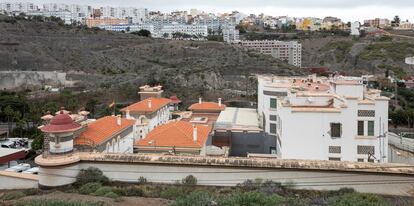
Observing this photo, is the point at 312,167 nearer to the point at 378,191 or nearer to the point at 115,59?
the point at 378,191

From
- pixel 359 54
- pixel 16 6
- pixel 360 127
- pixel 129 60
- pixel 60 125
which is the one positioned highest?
pixel 16 6

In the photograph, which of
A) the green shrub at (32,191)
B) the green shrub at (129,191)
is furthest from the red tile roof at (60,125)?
the green shrub at (129,191)

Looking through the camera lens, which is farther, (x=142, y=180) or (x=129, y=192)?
(x=142, y=180)

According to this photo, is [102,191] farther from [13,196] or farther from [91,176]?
[13,196]

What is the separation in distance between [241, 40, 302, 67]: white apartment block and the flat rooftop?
5576cm

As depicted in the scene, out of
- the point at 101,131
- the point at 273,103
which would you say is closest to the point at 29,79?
the point at 273,103

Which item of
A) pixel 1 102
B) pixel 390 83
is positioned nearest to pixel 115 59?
pixel 1 102

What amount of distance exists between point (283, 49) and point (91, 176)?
76.7m

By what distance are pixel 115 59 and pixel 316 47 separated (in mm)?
45768

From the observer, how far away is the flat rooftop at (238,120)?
22.0m

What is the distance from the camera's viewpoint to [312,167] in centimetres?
982

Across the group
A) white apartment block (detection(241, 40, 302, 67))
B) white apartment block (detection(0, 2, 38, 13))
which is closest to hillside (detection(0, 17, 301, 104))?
white apartment block (detection(241, 40, 302, 67))

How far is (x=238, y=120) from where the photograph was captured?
2403 cm

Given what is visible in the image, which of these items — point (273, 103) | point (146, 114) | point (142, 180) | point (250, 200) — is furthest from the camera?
point (146, 114)
